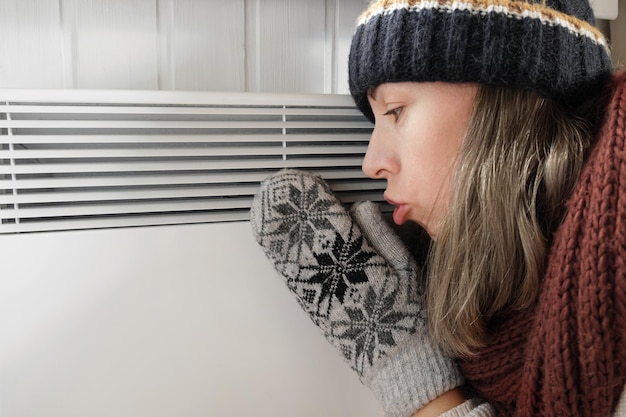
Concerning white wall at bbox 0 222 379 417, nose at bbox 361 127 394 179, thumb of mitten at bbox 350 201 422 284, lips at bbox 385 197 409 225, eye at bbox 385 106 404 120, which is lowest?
white wall at bbox 0 222 379 417

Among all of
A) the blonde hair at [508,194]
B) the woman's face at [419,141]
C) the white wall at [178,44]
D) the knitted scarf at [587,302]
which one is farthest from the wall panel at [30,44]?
the knitted scarf at [587,302]

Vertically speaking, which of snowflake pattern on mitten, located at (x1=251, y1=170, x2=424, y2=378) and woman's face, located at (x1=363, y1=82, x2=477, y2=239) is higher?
woman's face, located at (x1=363, y1=82, x2=477, y2=239)

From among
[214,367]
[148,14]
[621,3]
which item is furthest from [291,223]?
[621,3]

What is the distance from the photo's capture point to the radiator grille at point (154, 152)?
66cm

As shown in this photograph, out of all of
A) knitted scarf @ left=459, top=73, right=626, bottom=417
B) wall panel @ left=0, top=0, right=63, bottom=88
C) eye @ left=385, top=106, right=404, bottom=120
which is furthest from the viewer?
wall panel @ left=0, top=0, right=63, bottom=88

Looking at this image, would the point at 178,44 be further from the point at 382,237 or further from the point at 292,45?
the point at 382,237

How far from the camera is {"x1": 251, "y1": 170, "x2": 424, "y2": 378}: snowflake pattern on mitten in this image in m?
0.68

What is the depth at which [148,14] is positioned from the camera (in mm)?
877

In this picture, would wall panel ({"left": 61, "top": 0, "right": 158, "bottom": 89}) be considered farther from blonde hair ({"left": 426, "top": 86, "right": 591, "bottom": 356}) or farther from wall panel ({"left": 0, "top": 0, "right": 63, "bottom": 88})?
blonde hair ({"left": 426, "top": 86, "right": 591, "bottom": 356})

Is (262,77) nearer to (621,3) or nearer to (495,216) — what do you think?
(495,216)

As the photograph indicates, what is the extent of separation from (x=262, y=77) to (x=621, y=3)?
714 millimetres

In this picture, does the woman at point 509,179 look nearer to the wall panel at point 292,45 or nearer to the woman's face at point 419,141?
the woman's face at point 419,141

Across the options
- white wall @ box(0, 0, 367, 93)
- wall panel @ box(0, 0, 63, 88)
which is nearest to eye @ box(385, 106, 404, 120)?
white wall @ box(0, 0, 367, 93)

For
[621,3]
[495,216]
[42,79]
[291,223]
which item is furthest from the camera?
[621,3]
